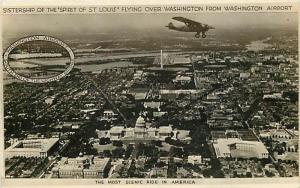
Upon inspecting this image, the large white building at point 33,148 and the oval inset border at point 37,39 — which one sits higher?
the oval inset border at point 37,39

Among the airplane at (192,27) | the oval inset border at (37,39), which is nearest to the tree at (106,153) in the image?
the oval inset border at (37,39)

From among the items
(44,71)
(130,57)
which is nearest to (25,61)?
(44,71)

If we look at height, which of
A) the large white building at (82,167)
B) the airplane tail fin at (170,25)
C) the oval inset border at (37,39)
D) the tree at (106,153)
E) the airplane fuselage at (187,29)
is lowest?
the large white building at (82,167)

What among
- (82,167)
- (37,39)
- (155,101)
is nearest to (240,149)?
(155,101)

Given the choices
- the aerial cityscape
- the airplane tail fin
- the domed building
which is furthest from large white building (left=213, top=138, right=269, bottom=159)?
the airplane tail fin

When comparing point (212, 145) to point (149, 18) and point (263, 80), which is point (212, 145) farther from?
point (149, 18)

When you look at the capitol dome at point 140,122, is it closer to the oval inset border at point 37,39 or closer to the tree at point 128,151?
the tree at point 128,151
